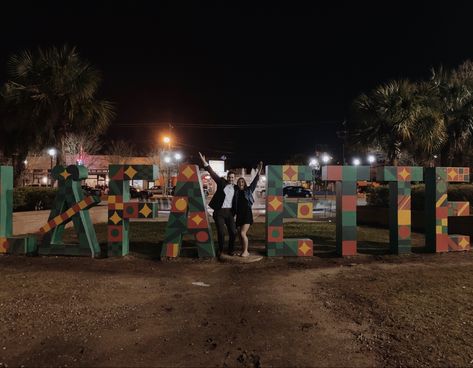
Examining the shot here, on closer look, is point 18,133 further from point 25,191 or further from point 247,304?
point 247,304

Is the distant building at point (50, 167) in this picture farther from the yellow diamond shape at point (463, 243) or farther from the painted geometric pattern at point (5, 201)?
the yellow diamond shape at point (463, 243)

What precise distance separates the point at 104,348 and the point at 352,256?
6260mm

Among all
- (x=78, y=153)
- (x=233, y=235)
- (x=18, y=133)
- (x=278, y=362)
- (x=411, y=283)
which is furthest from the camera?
(x=78, y=153)

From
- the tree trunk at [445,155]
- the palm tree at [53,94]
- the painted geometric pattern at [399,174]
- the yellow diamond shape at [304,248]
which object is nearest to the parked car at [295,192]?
the tree trunk at [445,155]

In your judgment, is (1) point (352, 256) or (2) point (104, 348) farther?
(1) point (352, 256)

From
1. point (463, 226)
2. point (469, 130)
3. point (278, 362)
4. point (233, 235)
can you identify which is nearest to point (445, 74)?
point (469, 130)

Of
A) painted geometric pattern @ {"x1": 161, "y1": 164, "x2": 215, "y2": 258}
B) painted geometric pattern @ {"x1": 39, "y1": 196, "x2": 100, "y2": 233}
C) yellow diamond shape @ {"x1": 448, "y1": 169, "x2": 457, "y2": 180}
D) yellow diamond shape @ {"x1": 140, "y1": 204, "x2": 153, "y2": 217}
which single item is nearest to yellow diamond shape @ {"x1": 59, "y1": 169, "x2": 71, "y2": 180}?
painted geometric pattern @ {"x1": 39, "y1": 196, "x2": 100, "y2": 233}

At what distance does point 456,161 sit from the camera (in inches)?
750

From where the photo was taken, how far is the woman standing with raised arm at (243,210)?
8.48 meters

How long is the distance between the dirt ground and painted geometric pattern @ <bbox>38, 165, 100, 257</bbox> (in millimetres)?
618

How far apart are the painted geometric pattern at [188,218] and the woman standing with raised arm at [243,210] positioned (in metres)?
0.65

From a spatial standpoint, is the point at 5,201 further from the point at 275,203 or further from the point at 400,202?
the point at 400,202

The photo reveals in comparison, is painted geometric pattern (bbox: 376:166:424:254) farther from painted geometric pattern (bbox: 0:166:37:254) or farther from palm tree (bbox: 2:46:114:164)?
palm tree (bbox: 2:46:114:164)

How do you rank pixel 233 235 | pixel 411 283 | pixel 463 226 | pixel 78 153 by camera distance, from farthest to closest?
1. pixel 78 153
2. pixel 463 226
3. pixel 233 235
4. pixel 411 283
